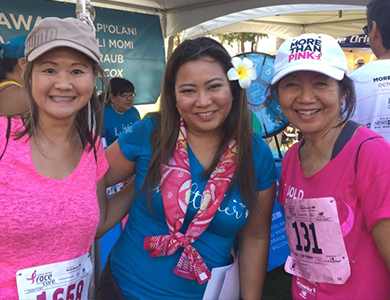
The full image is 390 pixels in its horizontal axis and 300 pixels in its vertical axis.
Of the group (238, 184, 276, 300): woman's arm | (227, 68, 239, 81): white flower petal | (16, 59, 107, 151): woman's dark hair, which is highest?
(227, 68, 239, 81): white flower petal

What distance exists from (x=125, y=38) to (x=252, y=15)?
2116 millimetres

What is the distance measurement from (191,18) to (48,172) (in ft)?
16.2

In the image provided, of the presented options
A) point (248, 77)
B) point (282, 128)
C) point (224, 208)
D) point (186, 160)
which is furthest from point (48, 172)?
point (282, 128)

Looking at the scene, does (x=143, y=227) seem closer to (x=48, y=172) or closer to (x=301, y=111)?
(x=48, y=172)

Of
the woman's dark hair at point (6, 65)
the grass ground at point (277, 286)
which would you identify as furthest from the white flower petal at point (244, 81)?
the grass ground at point (277, 286)

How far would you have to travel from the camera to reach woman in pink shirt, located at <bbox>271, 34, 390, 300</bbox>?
1.21 metres

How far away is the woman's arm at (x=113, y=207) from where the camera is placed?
176 centimetres

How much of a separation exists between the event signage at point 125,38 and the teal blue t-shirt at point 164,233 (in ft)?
13.3

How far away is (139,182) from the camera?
5.57 ft

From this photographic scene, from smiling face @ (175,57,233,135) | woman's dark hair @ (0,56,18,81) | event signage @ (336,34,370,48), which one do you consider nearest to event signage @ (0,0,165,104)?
woman's dark hair @ (0,56,18,81)

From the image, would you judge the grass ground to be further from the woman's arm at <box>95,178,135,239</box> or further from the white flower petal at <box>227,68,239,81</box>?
the white flower petal at <box>227,68,239,81</box>

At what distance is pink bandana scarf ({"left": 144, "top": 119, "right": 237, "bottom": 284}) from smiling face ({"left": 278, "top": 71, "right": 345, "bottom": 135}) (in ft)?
1.35

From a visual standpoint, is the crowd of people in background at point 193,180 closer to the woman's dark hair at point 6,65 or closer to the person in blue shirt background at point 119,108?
the woman's dark hair at point 6,65

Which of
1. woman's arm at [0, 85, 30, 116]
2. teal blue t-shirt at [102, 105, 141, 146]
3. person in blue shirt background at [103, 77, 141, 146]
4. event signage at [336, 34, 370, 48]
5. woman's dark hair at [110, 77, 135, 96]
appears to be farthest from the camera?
event signage at [336, 34, 370, 48]
